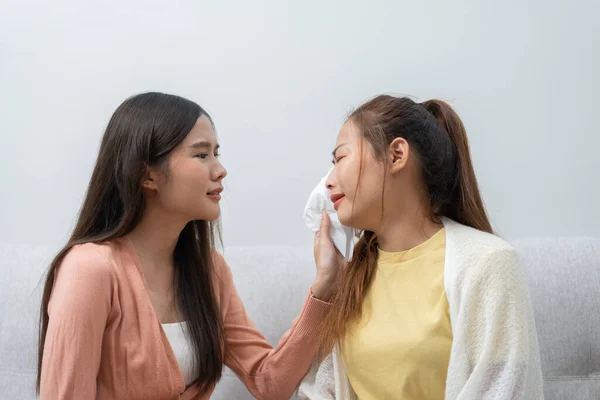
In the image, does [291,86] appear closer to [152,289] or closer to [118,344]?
[152,289]

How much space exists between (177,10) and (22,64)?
0.50 m

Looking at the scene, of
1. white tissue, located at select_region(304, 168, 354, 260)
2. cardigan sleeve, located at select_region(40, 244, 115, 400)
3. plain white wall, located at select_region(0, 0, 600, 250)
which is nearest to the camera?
cardigan sleeve, located at select_region(40, 244, 115, 400)

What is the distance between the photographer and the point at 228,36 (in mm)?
1963

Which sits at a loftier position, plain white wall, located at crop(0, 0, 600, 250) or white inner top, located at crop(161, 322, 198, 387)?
plain white wall, located at crop(0, 0, 600, 250)

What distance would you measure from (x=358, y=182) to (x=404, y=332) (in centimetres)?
29

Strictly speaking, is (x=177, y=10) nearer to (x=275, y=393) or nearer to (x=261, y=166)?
(x=261, y=166)

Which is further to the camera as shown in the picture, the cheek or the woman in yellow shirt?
the cheek

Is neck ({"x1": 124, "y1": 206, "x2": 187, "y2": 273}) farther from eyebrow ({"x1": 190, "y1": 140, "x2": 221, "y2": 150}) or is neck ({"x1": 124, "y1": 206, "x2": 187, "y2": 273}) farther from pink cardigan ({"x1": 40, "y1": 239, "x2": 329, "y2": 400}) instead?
eyebrow ({"x1": 190, "y1": 140, "x2": 221, "y2": 150})

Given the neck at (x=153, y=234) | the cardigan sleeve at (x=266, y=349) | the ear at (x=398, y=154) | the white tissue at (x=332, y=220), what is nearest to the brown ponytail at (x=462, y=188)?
the ear at (x=398, y=154)

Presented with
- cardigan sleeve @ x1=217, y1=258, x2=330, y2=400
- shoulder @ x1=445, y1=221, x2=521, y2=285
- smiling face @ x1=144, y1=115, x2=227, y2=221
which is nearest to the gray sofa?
cardigan sleeve @ x1=217, y1=258, x2=330, y2=400

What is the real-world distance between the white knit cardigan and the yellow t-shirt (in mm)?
39

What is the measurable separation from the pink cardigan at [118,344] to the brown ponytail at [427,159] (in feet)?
0.29

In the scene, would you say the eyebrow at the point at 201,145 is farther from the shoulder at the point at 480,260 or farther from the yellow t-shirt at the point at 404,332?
the shoulder at the point at 480,260

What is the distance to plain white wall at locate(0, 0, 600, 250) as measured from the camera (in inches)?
72.6
